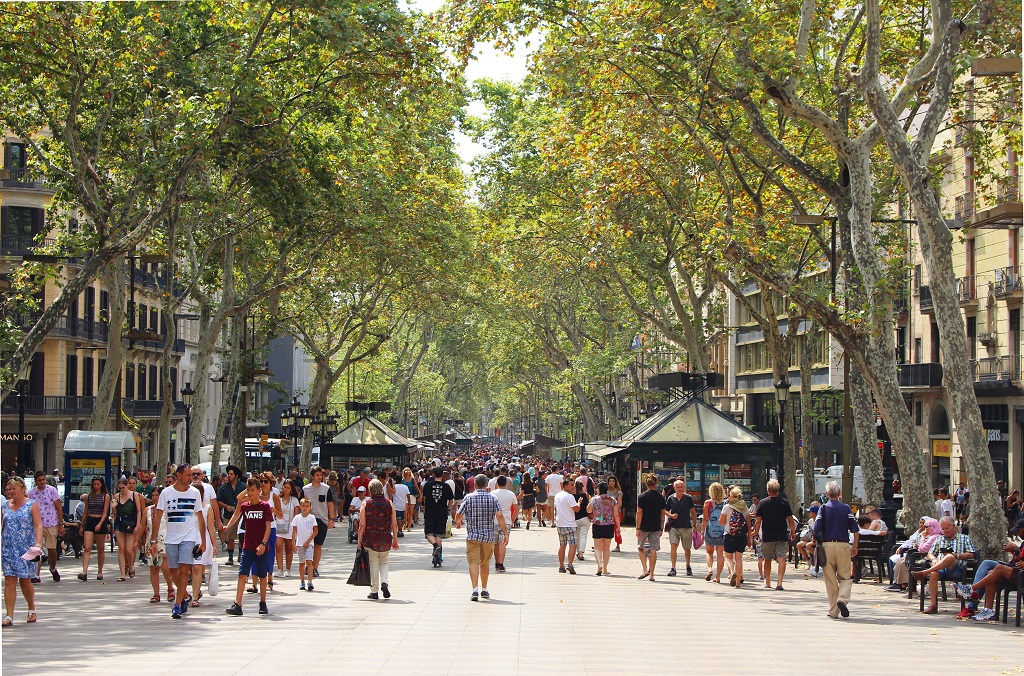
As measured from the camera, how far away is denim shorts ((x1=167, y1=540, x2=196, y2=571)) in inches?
547

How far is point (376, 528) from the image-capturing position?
622 inches

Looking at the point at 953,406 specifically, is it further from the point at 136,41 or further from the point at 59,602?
the point at 136,41

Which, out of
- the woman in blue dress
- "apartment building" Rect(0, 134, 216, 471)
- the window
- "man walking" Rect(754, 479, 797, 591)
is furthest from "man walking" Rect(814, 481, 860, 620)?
the window

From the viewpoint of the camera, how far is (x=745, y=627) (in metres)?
14.0

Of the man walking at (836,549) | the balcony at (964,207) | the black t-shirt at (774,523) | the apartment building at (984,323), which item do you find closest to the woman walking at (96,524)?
the black t-shirt at (774,523)

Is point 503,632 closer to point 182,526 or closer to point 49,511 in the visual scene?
point 182,526

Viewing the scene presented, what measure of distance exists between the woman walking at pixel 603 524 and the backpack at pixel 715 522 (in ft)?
5.31

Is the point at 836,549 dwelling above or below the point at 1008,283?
below

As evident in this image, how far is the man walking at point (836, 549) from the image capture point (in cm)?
1486

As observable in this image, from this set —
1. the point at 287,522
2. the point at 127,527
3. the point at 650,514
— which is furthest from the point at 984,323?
the point at 127,527

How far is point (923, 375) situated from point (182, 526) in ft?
115

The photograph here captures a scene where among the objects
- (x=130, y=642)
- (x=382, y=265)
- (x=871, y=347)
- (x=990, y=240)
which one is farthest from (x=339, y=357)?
(x=130, y=642)

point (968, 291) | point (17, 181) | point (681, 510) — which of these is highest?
point (17, 181)

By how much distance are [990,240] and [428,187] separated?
17.8 meters
